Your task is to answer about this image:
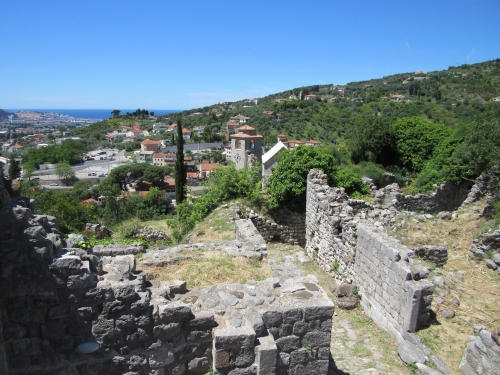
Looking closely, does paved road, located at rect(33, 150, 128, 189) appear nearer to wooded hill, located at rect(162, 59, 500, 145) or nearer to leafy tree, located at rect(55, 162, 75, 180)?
leafy tree, located at rect(55, 162, 75, 180)

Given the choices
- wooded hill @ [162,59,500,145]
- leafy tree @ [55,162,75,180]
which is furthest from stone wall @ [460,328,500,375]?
leafy tree @ [55,162,75,180]

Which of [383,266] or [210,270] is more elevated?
[210,270]

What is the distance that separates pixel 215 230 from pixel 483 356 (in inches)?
291

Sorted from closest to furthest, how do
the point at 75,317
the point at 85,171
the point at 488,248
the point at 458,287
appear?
the point at 75,317 < the point at 458,287 < the point at 488,248 < the point at 85,171

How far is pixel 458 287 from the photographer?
737cm

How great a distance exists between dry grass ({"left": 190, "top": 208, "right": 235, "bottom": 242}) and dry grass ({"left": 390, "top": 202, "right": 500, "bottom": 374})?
491cm

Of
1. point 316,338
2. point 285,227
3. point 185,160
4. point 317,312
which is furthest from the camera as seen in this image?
point 185,160

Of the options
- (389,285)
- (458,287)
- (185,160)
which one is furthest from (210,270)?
(185,160)

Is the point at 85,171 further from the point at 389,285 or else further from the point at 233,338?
the point at 233,338

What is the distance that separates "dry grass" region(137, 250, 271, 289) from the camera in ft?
17.7

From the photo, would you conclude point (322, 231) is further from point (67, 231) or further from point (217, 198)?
point (67, 231)

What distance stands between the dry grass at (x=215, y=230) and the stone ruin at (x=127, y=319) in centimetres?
554

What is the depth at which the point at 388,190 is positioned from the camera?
46.3ft

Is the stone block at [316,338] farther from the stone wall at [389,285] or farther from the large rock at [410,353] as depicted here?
the stone wall at [389,285]
